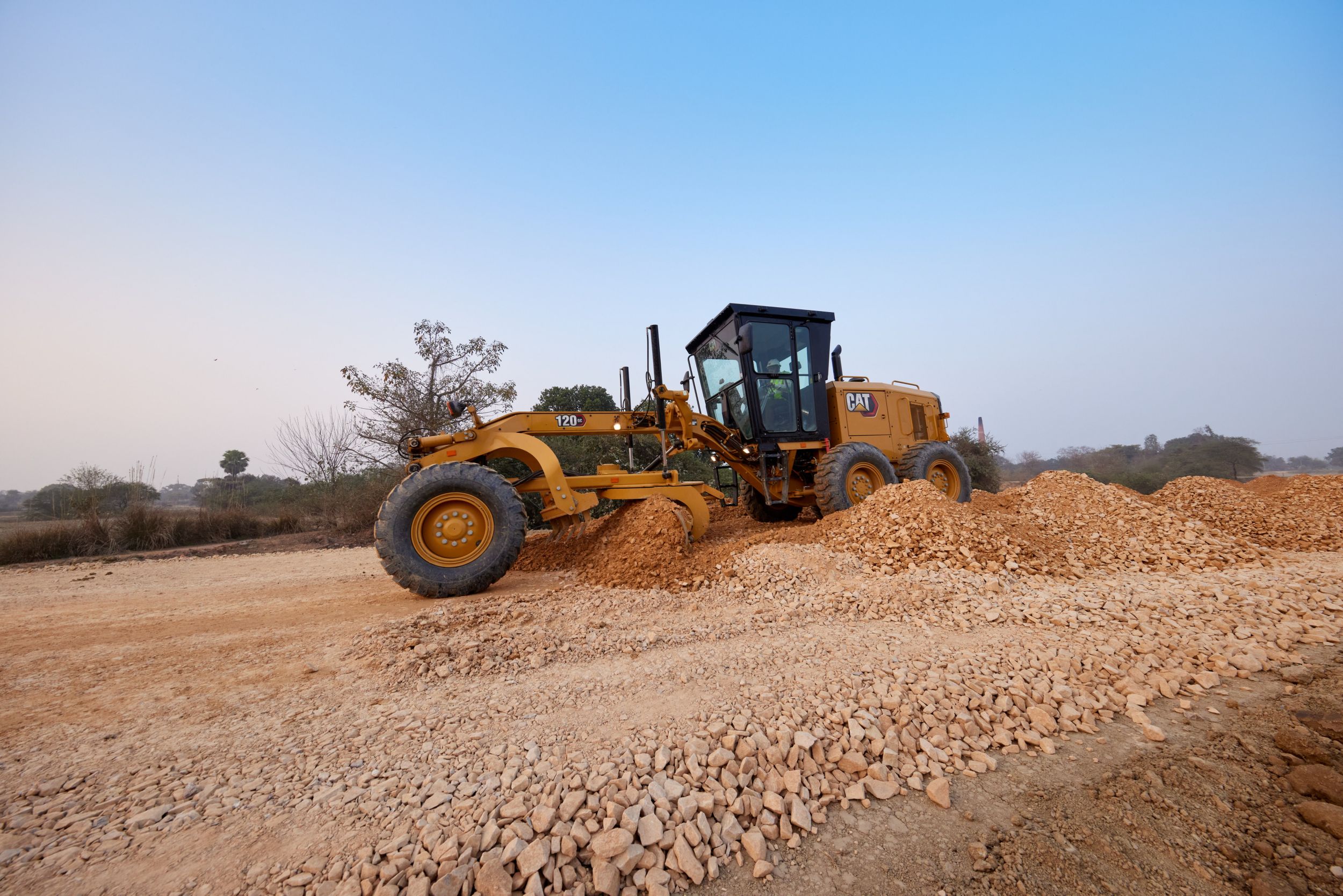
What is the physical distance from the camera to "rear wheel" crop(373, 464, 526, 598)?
186 inches

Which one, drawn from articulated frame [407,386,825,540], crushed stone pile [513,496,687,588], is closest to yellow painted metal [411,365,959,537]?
articulated frame [407,386,825,540]

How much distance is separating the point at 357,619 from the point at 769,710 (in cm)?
360

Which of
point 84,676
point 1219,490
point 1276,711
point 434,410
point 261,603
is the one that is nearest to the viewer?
point 1276,711

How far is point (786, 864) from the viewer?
5.16 ft

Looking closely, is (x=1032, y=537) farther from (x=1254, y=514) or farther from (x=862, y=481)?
(x=1254, y=514)

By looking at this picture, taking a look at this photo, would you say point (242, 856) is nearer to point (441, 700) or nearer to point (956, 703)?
point (441, 700)

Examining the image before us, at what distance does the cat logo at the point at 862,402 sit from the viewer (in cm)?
787

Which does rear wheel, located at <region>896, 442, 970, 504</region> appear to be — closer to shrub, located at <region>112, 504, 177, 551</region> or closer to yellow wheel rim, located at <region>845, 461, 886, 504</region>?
yellow wheel rim, located at <region>845, 461, 886, 504</region>

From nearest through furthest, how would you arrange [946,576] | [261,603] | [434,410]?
[946,576], [261,603], [434,410]

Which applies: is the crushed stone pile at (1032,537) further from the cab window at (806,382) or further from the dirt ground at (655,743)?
the cab window at (806,382)

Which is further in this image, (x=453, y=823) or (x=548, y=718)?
(x=548, y=718)

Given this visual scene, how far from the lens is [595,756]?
1937 mm

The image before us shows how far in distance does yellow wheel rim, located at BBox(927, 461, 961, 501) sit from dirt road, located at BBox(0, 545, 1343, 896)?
13.8 feet

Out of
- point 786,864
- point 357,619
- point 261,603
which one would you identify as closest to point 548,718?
point 786,864
